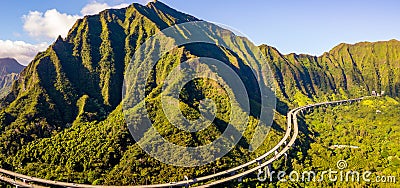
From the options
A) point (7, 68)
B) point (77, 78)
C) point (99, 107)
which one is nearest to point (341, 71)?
point (99, 107)

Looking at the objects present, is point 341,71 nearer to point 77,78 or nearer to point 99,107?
point 99,107

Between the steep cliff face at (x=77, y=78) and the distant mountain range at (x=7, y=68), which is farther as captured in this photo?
the distant mountain range at (x=7, y=68)

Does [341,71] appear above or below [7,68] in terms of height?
below

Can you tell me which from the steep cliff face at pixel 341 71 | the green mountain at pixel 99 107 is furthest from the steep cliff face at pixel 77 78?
the steep cliff face at pixel 341 71

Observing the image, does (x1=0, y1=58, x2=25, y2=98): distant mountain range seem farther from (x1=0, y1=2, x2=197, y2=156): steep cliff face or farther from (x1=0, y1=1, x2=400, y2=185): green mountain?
(x1=0, y1=2, x2=197, y2=156): steep cliff face

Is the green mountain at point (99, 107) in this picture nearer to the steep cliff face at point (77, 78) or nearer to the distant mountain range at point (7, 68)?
the steep cliff face at point (77, 78)

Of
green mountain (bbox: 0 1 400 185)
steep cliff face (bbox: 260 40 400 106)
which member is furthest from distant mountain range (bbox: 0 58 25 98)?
steep cliff face (bbox: 260 40 400 106)

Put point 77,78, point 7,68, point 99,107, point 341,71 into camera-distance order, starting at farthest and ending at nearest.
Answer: point 7,68 → point 341,71 → point 77,78 → point 99,107

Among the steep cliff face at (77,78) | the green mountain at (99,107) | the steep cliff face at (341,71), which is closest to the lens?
the green mountain at (99,107)

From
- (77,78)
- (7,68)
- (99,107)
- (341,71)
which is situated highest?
(7,68)
